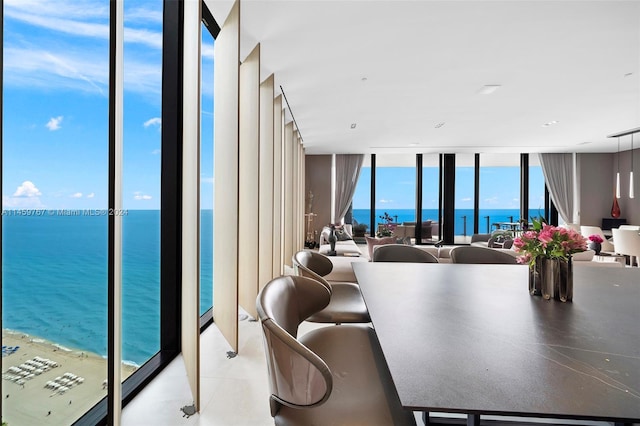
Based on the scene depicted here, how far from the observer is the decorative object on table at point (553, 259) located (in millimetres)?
1312

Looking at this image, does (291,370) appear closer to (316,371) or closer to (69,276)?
(316,371)

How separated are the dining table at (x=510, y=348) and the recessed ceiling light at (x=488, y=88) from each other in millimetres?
3134

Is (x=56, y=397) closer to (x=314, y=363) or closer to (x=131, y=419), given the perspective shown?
(x=131, y=419)

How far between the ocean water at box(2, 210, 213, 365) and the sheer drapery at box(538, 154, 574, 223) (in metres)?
9.86

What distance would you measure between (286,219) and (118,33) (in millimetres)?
3864

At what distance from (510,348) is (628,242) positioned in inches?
256

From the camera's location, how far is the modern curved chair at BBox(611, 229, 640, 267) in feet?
17.1

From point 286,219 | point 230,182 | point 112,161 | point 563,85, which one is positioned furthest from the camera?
point 286,219

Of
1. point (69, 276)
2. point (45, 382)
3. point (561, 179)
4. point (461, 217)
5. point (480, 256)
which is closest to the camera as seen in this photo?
point (45, 382)

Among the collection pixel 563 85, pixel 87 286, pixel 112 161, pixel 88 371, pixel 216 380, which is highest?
pixel 563 85

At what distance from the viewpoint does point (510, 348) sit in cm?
85

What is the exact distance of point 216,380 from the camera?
2.00m

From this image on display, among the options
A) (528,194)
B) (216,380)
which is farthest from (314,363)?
(528,194)

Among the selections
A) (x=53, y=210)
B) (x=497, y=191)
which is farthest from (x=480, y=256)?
(x=497, y=191)
